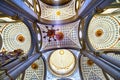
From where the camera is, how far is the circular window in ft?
55.1

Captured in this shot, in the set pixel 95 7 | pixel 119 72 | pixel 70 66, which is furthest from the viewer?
pixel 70 66

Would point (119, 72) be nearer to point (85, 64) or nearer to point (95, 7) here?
point (95, 7)

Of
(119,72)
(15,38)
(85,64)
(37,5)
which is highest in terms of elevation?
(37,5)

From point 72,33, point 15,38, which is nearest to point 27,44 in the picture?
point 15,38

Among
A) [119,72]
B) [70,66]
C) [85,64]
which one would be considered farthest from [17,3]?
[70,66]

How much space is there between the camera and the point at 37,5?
1438 centimetres

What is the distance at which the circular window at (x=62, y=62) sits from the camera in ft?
55.1

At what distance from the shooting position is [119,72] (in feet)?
24.0

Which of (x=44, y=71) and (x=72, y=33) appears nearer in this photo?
(x=72, y=33)

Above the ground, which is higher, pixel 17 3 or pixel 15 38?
pixel 17 3

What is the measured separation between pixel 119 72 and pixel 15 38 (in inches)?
364

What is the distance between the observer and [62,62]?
1888 cm

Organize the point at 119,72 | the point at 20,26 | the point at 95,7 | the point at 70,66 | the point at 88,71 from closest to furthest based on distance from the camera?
the point at 119,72, the point at 95,7, the point at 20,26, the point at 88,71, the point at 70,66

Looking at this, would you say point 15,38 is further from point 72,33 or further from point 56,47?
point 72,33
